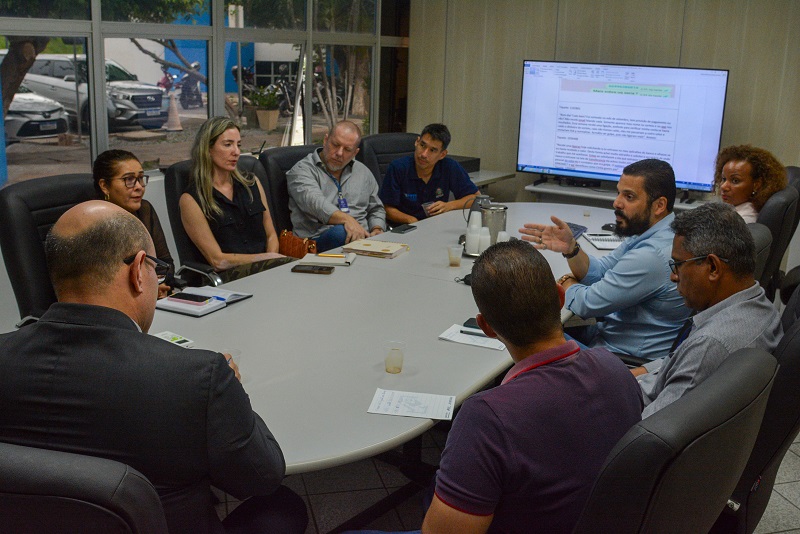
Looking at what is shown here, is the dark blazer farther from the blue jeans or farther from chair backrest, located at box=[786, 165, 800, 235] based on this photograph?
chair backrest, located at box=[786, 165, 800, 235]

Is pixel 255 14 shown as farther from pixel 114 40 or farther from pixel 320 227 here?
pixel 320 227

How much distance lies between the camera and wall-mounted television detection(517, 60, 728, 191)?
5.53m

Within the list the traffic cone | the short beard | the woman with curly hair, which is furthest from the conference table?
the traffic cone

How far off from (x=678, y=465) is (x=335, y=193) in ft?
11.5

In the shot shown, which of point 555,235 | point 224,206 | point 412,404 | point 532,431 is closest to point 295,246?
point 224,206

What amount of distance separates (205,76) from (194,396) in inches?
163

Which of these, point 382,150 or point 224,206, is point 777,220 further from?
point 224,206

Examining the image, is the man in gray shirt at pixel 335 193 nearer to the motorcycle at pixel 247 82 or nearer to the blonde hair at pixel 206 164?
the blonde hair at pixel 206 164

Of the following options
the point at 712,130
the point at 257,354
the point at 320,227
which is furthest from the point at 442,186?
the point at 257,354

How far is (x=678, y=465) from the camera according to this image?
125cm

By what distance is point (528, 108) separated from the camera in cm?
611

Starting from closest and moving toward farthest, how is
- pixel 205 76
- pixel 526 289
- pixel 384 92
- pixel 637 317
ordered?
pixel 526 289
pixel 637 317
pixel 205 76
pixel 384 92

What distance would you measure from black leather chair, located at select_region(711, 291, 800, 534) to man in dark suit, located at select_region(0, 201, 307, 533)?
1154 mm

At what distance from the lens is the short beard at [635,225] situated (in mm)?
3082
